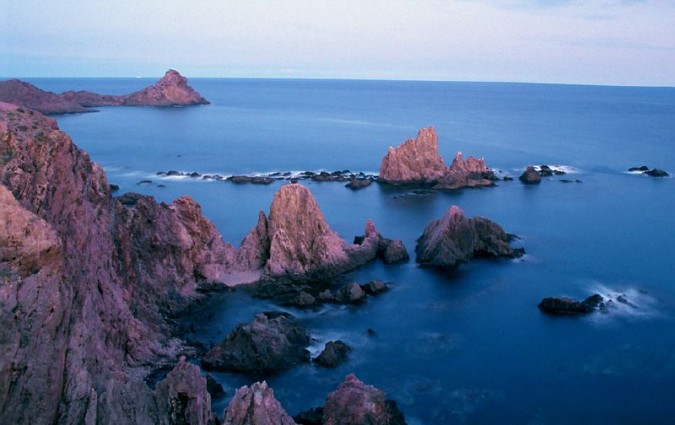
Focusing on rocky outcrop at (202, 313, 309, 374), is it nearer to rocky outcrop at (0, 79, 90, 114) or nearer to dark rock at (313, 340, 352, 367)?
dark rock at (313, 340, 352, 367)

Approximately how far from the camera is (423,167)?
10538 cm

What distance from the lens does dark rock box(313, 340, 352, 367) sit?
142 feet

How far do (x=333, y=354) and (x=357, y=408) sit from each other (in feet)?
35.2

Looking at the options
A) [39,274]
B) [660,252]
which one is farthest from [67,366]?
[660,252]

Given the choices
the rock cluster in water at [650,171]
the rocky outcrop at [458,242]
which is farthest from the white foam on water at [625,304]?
the rock cluster in water at [650,171]

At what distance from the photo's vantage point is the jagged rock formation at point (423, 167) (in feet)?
340

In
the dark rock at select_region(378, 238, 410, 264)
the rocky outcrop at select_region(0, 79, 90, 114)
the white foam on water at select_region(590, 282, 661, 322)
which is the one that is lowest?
the white foam on water at select_region(590, 282, 661, 322)

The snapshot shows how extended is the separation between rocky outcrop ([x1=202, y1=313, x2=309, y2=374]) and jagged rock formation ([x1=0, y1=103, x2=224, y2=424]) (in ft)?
11.6

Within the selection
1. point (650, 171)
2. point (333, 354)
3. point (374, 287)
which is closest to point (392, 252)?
point (374, 287)

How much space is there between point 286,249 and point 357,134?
108852mm

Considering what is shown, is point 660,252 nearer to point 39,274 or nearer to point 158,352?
point 158,352

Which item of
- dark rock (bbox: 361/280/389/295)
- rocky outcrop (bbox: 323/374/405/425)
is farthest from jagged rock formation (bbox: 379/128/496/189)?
rocky outcrop (bbox: 323/374/405/425)

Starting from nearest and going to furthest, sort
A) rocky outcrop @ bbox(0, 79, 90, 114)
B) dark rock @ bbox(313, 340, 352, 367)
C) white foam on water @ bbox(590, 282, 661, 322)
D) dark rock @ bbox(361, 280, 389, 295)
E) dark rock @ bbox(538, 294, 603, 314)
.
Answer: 1. dark rock @ bbox(313, 340, 352, 367)
2. white foam on water @ bbox(590, 282, 661, 322)
3. dark rock @ bbox(538, 294, 603, 314)
4. dark rock @ bbox(361, 280, 389, 295)
5. rocky outcrop @ bbox(0, 79, 90, 114)

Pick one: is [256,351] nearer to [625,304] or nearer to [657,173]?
[625,304]
